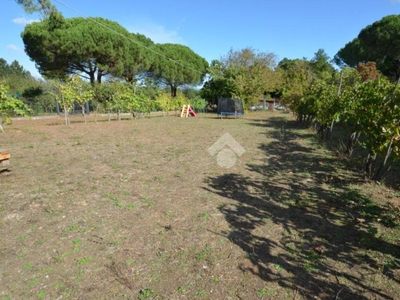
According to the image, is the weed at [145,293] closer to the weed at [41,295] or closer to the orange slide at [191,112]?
the weed at [41,295]

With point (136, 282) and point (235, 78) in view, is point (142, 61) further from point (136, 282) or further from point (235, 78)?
point (136, 282)

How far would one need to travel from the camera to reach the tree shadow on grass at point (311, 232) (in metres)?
2.01

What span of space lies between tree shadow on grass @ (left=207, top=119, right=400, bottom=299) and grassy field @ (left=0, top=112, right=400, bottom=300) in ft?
0.04

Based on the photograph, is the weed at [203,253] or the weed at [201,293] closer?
the weed at [201,293]

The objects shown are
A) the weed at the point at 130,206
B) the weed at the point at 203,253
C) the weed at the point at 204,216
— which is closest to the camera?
the weed at the point at 203,253

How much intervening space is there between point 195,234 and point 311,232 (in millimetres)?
1347

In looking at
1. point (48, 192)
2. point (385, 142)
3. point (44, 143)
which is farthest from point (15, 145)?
point (385, 142)

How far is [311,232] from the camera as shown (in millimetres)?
2734

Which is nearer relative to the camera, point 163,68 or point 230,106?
point 230,106

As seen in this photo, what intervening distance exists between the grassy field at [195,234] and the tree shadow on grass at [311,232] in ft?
0.04

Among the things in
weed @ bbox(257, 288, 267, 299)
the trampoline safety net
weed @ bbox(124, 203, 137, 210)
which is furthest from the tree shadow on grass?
the trampoline safety net

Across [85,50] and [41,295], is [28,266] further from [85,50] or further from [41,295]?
[85,50]

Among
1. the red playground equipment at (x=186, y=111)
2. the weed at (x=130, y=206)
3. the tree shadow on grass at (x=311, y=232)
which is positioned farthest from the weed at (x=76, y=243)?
the red playground equipment at (x=186, y=111)

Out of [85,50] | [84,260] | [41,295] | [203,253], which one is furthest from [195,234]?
[85,50]
